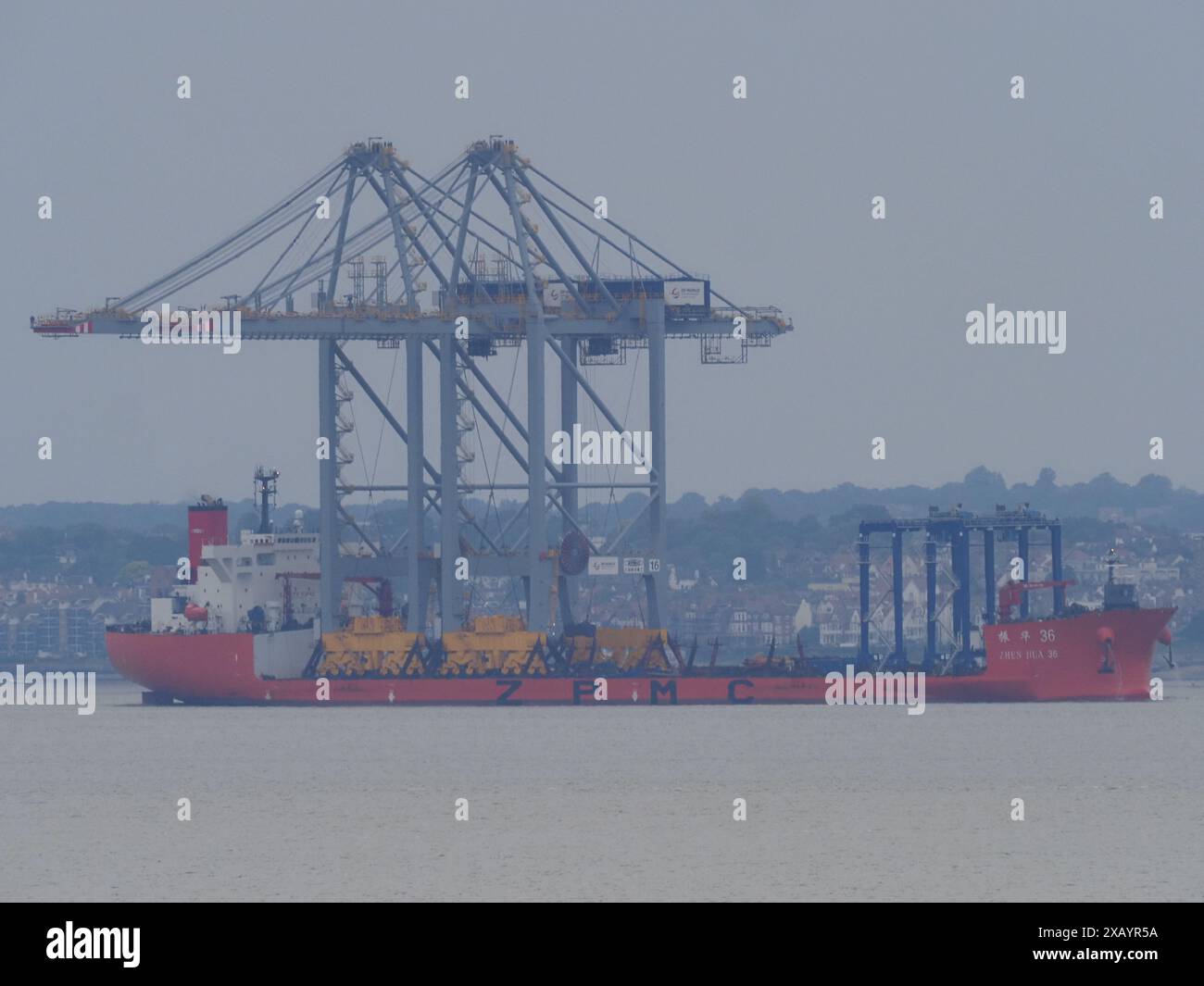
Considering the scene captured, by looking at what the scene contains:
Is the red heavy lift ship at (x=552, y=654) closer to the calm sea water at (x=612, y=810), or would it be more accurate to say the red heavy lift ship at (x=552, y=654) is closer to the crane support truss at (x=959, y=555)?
the crane support truss at (x=959, y=555)

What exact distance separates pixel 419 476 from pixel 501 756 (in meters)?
20.1

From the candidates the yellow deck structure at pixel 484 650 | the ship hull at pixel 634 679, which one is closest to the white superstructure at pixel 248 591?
the ship hull at pixel 634 679

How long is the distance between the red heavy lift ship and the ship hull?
0.04 m

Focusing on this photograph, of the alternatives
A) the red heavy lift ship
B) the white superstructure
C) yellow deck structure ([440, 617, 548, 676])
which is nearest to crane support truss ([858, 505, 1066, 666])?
the red heavy lift ship

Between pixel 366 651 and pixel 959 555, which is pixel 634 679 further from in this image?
pixel 959 555

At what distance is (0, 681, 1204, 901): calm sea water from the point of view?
32.1 metres

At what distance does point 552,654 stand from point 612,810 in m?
29.3

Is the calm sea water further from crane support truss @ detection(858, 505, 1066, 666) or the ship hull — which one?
crane support truss @ detection(858, 505, 1066, 666)

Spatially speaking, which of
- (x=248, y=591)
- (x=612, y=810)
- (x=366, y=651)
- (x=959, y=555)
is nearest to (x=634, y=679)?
(x=366, y=651)

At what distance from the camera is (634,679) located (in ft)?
230

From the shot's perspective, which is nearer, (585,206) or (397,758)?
(397,758)
